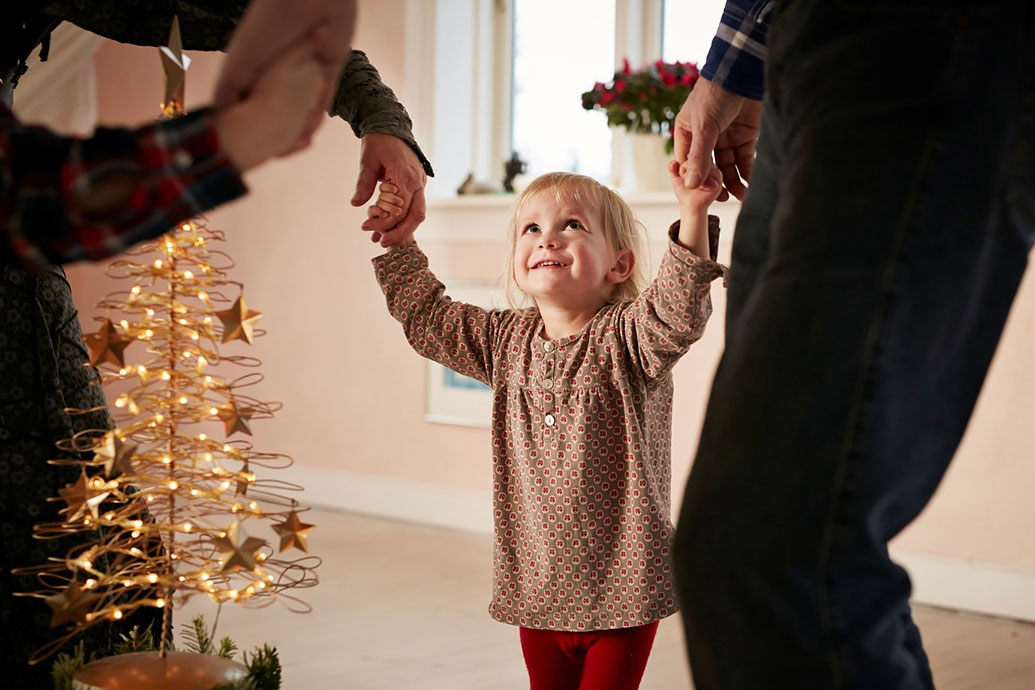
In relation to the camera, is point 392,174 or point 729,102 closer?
A: point 729,102

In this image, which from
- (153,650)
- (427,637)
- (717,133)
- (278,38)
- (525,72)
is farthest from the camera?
(525,72)

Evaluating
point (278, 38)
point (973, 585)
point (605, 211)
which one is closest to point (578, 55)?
point (973, 585)

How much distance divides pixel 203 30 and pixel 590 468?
82 cm

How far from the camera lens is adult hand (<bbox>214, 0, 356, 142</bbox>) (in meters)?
0.80

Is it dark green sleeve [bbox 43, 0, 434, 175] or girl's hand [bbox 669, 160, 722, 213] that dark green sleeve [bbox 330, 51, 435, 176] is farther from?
girl's hand [bbox 669, 160, 722, 213]

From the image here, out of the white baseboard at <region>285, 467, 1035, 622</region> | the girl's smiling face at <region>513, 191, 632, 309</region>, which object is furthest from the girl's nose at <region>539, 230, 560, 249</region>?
the white baseboard at <region>285, 467, 1035, 622</region>

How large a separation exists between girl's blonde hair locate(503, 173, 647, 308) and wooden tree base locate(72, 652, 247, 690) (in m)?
0.77

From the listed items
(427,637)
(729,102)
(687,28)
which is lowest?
(427,637)

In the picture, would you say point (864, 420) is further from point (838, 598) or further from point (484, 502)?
point (484, 502)

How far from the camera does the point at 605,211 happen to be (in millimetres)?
1800

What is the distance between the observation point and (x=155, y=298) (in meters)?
1.43

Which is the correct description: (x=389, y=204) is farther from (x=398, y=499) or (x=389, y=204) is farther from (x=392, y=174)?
(x=398, y=499)

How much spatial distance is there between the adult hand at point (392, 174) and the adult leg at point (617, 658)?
2.17 ft

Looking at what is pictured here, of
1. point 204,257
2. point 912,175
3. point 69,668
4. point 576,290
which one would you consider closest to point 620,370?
point 576,290
